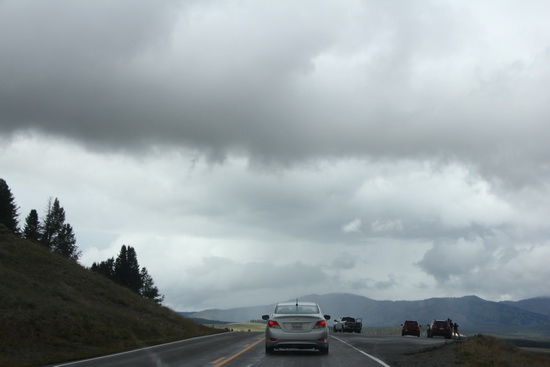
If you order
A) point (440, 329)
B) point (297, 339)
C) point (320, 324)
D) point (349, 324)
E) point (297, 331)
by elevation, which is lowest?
point (297, 339)

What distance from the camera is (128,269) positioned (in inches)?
4296

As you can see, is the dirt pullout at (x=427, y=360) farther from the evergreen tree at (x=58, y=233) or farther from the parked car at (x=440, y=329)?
the evergreen tree at (x=58, y=233)

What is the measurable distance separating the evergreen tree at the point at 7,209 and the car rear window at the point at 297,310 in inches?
2546

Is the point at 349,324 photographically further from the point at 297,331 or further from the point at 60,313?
the point at 297,331

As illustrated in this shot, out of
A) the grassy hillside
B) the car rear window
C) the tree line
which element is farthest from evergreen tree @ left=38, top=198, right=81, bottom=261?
the car rear window

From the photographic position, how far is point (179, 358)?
61.3ft

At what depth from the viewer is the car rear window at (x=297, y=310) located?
64.0 ft

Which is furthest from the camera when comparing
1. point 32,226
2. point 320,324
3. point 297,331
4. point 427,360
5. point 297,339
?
point 32,226

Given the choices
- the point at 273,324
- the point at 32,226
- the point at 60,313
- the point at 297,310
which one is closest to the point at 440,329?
the point at 60,313

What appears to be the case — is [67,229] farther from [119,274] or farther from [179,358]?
[179,358]

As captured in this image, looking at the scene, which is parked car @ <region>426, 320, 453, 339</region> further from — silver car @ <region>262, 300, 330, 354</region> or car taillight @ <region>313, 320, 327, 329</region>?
car taillight @ <region>313, 320, 327, 329</region>

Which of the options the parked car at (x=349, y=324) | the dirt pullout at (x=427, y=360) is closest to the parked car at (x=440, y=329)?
the parked car at (x=349, y=324)

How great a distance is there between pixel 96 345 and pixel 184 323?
27.7 metres

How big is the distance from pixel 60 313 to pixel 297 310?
17.1 metres
